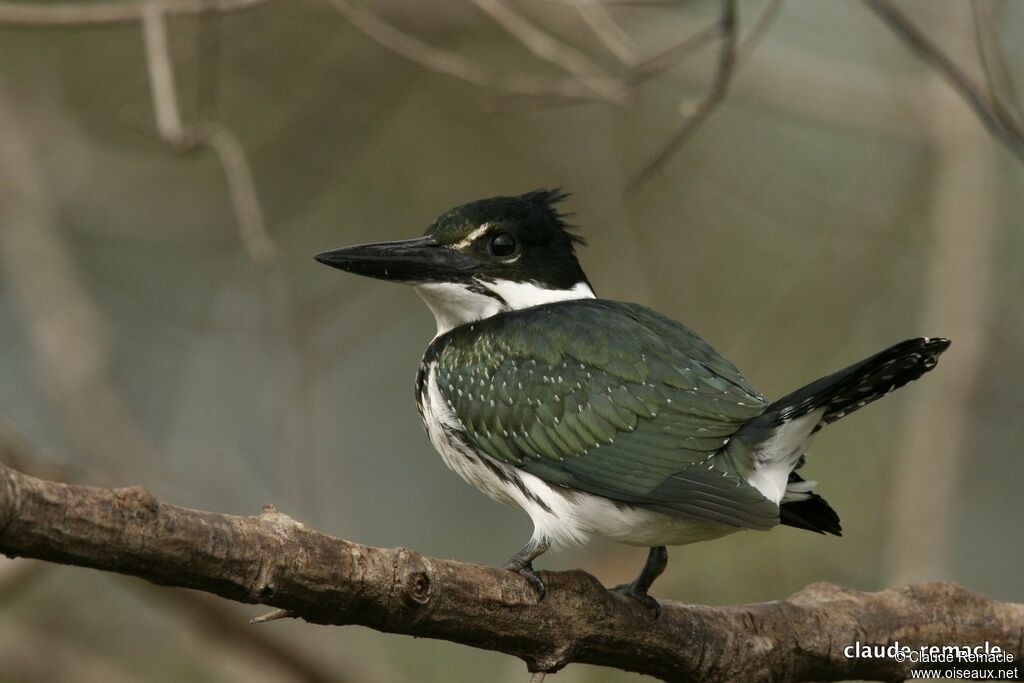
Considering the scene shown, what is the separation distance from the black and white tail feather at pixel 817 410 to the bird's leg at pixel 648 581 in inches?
15.8

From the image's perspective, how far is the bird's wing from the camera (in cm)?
338

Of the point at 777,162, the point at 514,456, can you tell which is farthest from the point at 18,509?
the point at 777,162

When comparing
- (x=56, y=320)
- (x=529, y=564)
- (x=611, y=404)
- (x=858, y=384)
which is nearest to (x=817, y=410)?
(x=858, y=384)

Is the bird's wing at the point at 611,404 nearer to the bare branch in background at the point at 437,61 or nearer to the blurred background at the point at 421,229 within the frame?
the bare branch in background at the point at 437,61

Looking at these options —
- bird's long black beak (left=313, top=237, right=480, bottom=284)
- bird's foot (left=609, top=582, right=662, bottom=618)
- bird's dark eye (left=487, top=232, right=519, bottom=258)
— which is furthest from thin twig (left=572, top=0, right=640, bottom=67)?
bird's foot (left=609, top=582, right=662, bottom=618)

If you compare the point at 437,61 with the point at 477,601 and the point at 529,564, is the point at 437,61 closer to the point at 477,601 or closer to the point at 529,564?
the point at 529,564

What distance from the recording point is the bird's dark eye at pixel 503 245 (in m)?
4.16

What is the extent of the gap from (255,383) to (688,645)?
3897 mm

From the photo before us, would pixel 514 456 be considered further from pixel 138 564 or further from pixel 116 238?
pixel 116 238

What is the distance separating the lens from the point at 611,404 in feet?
12.0

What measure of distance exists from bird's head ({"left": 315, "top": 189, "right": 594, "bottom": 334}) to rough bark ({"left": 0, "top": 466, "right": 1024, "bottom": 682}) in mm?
1212

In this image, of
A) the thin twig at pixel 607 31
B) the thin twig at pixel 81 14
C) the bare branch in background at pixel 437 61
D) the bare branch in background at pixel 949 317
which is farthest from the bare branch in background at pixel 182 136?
the bare branch in background at pixel 949 317

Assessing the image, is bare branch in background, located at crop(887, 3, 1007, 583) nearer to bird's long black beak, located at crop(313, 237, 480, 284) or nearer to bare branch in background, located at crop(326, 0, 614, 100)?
bare branch in background, located at crop(326, 0, 614, 100)

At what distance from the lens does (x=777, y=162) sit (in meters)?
6.82
